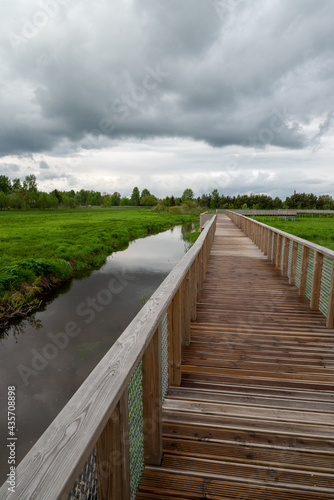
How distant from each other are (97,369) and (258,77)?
42.8 ft

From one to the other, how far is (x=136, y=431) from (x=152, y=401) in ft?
0.83

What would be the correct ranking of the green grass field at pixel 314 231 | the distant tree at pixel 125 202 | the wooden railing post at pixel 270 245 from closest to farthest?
the wooden railing post at pixel 270 245 < the green grass field at pixel 314 231 < the distant tree at pixel 125 202

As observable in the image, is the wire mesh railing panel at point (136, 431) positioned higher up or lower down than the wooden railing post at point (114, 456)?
lower down

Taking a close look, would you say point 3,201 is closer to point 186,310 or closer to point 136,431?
point 186,310

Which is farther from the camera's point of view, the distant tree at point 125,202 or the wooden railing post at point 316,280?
the distant tree at point 125,202

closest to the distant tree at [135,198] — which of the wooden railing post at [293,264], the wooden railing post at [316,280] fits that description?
the wooden railing post at [293,264]

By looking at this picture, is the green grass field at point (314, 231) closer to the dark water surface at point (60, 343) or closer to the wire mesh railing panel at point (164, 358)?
the dark water surface at point (60, 343)

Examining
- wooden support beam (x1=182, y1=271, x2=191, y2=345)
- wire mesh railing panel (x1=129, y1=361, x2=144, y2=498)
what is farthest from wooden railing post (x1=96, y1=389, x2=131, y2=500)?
wooden support beam (x1=182, y1=271, x2=191, y2=345)

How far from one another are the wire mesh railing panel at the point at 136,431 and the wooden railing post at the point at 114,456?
1.32 feet

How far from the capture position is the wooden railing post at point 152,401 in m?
1.72

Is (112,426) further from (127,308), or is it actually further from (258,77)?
(258,77)

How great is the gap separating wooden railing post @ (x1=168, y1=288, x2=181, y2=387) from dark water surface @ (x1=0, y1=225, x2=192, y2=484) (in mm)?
3128

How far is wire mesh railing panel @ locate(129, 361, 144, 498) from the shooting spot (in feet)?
5.61

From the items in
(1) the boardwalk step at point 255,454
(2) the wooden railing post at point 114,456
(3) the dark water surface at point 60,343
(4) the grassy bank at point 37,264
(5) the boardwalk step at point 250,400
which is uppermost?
(2) the wooden railing post at point 114,456
